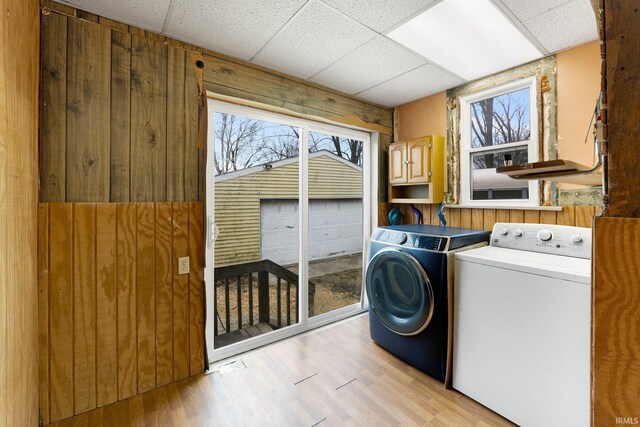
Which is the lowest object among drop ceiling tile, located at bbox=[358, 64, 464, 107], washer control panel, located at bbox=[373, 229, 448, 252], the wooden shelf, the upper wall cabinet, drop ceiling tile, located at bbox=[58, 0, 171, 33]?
washer control panel, located at bbox=[373, 229, 448, 252]

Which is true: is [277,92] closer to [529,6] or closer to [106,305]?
[529,6]

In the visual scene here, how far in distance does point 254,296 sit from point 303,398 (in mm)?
1146

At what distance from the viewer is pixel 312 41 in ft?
6.52

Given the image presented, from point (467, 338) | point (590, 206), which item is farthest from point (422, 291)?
point (590, 206)

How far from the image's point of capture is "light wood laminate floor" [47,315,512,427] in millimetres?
1643

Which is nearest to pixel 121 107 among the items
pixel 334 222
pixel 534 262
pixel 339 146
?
pixel 339 146

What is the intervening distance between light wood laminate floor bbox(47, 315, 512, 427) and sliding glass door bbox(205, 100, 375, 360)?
1.10 ft

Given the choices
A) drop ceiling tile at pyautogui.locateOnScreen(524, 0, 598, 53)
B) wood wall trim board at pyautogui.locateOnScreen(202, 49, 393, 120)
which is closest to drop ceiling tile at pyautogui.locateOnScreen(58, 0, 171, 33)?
wood wall trim board at pyautogui.locateOnScreen(202, 49, 393, 120)

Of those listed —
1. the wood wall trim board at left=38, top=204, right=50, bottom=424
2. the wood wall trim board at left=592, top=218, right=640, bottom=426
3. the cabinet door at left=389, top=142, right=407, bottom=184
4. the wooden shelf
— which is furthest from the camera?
the cabinet door at left=389, top=142, right=407, bottom=184

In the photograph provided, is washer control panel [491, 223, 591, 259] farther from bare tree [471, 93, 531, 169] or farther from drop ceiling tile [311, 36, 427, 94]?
drop ceiling tile [311, 36, 427, 94]

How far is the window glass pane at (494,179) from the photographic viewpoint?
242cm

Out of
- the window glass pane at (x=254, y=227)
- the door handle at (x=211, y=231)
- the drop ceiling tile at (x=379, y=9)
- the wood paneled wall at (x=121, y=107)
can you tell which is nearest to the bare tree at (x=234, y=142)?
the window glass pane at (x=254, y=227)

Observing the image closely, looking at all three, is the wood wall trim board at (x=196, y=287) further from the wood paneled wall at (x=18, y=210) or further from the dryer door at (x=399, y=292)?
the dryer door at (x=399, y=292)

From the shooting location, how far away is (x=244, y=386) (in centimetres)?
193
